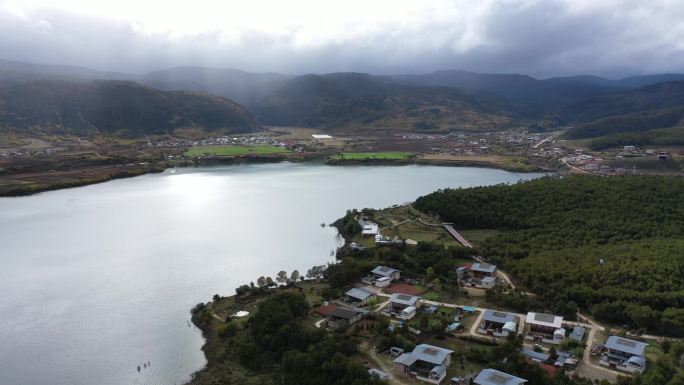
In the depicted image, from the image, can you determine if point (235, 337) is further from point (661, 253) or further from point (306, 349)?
point (661, 253)

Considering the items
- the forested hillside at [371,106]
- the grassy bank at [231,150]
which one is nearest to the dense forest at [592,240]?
the grassy bank at [231,150]

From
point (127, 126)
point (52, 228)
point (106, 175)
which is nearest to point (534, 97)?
point (127, 126)

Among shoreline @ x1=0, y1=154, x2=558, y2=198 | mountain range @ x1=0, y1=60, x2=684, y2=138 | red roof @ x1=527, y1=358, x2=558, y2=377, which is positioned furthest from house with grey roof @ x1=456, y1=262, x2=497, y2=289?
mountain range @ x1=0, y1=60, x2=684, y2=138

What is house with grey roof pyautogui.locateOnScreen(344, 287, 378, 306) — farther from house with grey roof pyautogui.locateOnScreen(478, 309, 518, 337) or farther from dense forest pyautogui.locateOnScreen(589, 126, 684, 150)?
dense forest pyautogui.locateOnScreen(589, 126, 684, 150)

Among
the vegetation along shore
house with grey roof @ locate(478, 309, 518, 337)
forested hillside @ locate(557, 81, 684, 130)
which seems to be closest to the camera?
the vegetation along shore

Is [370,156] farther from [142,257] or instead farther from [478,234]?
[142,257]

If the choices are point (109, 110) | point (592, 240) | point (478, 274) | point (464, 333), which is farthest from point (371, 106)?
point (464, 333)

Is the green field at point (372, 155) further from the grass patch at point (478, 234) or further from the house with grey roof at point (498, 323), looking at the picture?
the house with grey roof at point (498, 323)
